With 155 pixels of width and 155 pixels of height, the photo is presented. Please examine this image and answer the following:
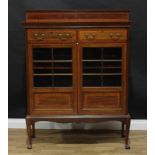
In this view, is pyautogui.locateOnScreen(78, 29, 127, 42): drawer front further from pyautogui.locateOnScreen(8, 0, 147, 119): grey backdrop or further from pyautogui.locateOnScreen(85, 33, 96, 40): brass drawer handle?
pyautogui.locateOnScreen(8, 0, 147, 119): grey backdrop

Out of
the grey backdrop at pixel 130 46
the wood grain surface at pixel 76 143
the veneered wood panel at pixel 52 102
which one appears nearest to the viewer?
the wood grain surface at pixel 76 143

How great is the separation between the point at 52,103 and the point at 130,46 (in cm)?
125

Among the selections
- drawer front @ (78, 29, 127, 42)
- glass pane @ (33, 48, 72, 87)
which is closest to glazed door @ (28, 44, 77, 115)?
glass pane @ (33, 48, 72, 87)

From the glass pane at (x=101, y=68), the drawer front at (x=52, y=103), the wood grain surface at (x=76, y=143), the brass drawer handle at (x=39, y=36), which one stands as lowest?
the wood grain surface at (x=76, y=143)

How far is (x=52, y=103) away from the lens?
3273mm

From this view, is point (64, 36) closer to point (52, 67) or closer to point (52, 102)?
point (52, 67)

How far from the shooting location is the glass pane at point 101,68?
3.27 m

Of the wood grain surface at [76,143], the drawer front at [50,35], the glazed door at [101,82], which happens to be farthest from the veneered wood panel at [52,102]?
the drawer front at [50,35]

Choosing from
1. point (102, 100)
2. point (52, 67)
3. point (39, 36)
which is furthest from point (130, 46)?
point (39, 36)

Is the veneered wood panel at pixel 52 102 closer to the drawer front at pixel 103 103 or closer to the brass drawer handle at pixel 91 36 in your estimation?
the drawer front at pixel 103 103

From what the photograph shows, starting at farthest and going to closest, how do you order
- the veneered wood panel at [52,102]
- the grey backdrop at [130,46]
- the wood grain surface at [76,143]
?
1. the grey backdrop at [130,46]
2. the veneered wood panel at [52,102]
3. the wood grain surface at [76,143]

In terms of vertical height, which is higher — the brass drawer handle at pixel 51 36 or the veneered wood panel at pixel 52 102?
the brass drawer handle at pixel 51 36
